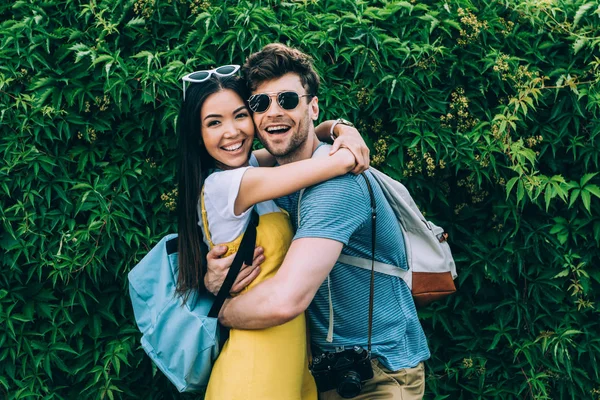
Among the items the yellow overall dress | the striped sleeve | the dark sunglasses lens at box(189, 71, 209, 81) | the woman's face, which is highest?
the dark sunglasses lens at box(189, 71, 209, 81)

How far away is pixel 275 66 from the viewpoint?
3.26 meters

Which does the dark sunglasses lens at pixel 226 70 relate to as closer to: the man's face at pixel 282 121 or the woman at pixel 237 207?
the woman at pixel 237 207

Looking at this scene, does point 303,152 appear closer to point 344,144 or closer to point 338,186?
point 344,144

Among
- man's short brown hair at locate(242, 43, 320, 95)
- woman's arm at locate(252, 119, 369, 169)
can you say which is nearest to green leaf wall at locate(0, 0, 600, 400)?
woman's arm at locate(252, 119, 369, 169)

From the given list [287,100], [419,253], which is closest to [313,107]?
[287,100]

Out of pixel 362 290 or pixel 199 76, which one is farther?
pixel 199 76

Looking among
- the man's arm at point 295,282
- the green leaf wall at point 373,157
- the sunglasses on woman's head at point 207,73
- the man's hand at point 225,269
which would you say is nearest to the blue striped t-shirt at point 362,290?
the man's arm at point 295,282

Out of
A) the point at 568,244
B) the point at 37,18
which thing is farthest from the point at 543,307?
the point at 37,18

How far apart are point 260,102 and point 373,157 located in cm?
110

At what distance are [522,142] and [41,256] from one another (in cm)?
288

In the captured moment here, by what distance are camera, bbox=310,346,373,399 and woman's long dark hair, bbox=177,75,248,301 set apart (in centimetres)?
64

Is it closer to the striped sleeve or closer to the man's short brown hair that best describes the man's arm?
the striped sleeve

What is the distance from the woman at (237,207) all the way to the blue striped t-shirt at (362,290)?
0.09 meters

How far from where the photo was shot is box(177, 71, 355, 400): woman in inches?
115
